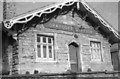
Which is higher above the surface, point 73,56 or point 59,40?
point 59,40

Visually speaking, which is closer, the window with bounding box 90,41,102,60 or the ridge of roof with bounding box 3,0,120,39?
the ridge of roof with bounding box 3,0,120,39

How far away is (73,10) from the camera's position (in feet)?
43.5

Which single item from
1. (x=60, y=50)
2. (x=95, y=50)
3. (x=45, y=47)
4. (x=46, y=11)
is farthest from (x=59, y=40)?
(x=95, y=50)

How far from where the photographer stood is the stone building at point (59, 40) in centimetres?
1027

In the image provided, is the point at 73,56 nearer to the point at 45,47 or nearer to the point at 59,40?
the point at 59,40

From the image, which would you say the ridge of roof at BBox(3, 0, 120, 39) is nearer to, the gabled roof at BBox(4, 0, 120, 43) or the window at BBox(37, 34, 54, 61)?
the gabled roof at BBox(4, 0, 120, 43)

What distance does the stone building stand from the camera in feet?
33.7

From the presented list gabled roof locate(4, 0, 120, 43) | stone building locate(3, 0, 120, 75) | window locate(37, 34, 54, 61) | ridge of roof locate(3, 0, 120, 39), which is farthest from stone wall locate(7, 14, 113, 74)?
ridge of roof locate(3, 0, 120, 39)

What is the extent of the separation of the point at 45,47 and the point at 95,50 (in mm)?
4641

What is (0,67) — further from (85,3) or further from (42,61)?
(85,3)

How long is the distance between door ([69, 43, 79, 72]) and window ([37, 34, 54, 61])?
1.72 m

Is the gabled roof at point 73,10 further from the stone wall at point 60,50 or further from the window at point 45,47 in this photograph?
the window at point 45,47

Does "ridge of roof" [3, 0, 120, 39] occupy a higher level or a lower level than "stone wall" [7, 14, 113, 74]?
higher

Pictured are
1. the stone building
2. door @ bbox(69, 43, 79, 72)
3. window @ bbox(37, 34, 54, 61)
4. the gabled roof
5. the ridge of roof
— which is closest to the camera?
the ridge of roof
